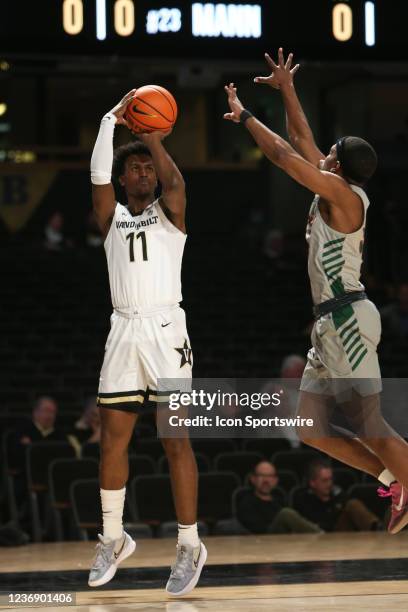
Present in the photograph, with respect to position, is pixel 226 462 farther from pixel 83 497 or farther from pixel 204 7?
pixel 204 7

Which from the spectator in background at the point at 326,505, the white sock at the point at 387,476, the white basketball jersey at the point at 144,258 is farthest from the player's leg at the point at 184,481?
the spectator in background at the point at 326,505

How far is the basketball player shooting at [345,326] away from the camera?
5.54 m

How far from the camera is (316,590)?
18.1 ft

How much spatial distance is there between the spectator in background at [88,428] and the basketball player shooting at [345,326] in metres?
4.70

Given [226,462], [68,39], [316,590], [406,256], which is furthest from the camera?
[406,256]

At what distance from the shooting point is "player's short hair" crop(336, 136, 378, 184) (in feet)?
18.5

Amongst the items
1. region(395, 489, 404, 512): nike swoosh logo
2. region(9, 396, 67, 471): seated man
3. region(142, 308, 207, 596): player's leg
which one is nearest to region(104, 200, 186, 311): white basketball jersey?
region(142, 308, 207, 596): player's leg

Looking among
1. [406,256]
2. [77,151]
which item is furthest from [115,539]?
[77,151]

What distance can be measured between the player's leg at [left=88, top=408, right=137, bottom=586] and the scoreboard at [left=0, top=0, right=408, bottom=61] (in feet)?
11.7

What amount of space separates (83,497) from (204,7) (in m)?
3.58

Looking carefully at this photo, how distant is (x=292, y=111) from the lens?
613 centimetres

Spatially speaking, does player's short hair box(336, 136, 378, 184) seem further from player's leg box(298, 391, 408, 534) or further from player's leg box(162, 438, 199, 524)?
player's leg box(162, 438, 199, 524)

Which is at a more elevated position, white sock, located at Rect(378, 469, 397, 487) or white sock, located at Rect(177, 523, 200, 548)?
white sock, located at Rect(378, 469, 397, 487)

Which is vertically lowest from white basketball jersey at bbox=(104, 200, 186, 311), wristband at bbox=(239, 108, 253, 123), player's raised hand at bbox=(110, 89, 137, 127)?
white basketball jersey at bbox=(104, 200, 186, 311)
